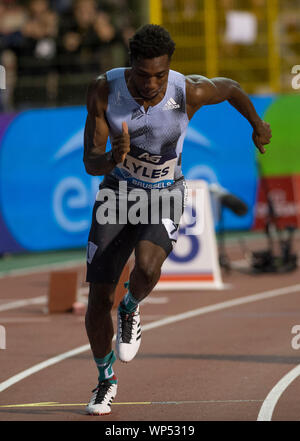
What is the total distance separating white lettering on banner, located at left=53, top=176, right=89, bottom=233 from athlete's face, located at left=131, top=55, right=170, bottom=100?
1025 cm

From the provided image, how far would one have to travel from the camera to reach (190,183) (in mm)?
13133

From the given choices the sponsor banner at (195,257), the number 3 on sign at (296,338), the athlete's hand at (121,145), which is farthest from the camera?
the sponsor banner at (195,257)

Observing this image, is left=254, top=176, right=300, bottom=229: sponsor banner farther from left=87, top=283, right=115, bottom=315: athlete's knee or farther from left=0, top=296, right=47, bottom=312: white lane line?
left=87, top=283, right=115, bottom=315: athlete's knee

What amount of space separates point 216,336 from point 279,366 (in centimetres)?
163

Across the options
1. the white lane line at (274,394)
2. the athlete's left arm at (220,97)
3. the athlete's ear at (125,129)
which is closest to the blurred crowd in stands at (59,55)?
the white lane line at (274,394)

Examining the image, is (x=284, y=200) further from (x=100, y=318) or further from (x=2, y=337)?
(x=100, y=318)

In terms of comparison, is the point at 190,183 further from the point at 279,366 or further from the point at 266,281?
the point at 279,366

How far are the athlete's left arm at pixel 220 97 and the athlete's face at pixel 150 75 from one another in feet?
1.11

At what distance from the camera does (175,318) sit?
10672mm

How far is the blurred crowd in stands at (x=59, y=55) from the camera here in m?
17.6

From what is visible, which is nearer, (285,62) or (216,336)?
(216,336)

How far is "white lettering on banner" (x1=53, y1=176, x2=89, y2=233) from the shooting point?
16.1 m

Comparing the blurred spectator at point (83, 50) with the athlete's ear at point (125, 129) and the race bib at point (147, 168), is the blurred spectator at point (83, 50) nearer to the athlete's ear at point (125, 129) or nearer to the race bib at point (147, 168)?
the race bib at point (147, 168)
